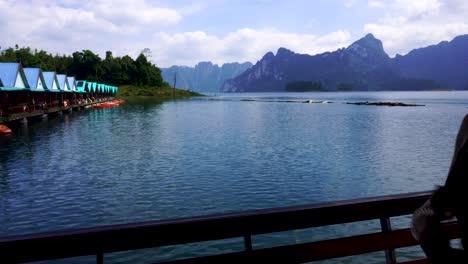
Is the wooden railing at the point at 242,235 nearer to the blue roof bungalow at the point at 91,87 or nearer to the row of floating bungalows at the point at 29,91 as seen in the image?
the row of floating bungalows at the point at 29,91

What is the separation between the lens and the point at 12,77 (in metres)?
56.6

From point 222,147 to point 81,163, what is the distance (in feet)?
43.0

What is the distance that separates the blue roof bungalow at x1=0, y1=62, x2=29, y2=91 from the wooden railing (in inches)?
2276

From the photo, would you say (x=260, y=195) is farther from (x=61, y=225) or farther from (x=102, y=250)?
(x=102, y=250)

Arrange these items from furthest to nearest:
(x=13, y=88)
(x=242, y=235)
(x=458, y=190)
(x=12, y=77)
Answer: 1. (x=12, y=77)
2. (x=13, y=88)
3. (x=242, y=235)
4. (x=458, y=190)

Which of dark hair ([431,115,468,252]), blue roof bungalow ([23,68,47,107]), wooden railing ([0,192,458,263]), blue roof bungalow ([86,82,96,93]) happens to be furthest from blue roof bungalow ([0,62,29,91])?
dark hair ([431,115,468,252])

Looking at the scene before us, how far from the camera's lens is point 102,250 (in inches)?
113

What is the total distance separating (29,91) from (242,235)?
70275 millimetres

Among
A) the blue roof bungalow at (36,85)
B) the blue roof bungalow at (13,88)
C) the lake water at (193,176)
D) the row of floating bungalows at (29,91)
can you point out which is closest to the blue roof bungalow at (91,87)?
the row of floating bungalows at (29,91)

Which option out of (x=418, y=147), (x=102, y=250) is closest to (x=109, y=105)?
(x=418, y=147)

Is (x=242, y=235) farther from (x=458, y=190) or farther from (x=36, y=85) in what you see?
(x=36, y=85)

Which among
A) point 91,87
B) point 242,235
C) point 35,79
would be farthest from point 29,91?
point 242,235

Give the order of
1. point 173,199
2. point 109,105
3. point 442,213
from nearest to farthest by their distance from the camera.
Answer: point 442,213, point 173,199, point 109,105

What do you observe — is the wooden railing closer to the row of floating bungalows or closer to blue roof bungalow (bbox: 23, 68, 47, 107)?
the row of floating bungalows
